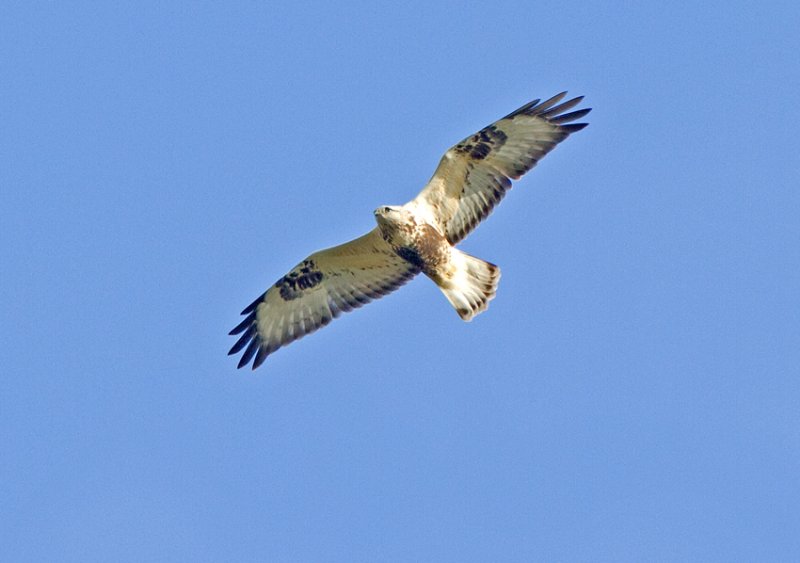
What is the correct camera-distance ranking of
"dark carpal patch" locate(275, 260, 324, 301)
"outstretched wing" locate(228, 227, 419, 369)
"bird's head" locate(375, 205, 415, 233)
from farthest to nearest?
"dark carpal patch" locate(275, 260, 324, 301)
"outstretched wing" locate(228, 227, 419, 369)
"bird's head" locate(375, 205, 415, 233)

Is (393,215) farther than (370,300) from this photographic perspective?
No

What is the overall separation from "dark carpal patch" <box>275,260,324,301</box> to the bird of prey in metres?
0.04

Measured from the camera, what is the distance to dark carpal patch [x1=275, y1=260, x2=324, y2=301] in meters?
17.0

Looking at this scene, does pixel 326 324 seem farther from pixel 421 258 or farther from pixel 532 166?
pixel 532 166

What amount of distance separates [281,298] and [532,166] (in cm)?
331

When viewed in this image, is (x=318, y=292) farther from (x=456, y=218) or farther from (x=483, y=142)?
(x=483, y=142)

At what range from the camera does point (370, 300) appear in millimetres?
16969

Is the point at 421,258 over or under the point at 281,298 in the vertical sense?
under

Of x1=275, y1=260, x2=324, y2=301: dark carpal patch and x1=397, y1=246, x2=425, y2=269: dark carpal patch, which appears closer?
x1=397, y1=246, x2=425, y2=269: dark carpal patch

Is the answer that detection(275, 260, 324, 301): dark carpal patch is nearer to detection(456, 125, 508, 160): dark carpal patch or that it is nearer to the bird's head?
the bird's head

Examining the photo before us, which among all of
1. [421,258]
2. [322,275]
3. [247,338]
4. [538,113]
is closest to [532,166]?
[538,113]

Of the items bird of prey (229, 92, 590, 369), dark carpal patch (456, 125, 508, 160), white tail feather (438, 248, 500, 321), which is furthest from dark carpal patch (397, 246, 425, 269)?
dark carpal patch (456, 125, 508, 160)

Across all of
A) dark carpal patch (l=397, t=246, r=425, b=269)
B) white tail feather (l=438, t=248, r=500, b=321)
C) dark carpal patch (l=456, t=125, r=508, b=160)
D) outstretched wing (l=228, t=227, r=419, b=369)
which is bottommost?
white tail feather (l=438, t=248, r=500, b=321)

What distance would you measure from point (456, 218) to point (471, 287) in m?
0.81
